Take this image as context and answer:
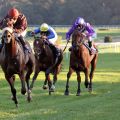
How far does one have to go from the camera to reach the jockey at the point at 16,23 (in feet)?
40.0

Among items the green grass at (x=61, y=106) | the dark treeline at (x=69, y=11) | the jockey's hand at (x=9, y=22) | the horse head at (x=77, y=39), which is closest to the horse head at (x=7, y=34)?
the jockey's hand at (x=9, y=22)

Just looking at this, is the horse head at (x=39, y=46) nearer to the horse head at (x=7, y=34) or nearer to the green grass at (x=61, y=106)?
the green grass at (x=61, y=106)

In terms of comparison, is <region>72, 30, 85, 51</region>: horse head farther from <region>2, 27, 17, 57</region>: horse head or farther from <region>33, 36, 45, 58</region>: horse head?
<region>2, 27, 17, 57</region>: horse head

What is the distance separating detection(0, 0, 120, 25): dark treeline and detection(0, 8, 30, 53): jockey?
253 ft

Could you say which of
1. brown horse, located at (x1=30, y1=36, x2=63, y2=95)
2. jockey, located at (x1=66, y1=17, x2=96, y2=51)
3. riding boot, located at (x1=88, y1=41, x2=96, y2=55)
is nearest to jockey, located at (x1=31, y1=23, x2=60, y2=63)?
brown horse, located at (x1=30, y1=36, x2=63, y2=95)

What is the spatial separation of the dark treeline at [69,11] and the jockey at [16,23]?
253ft

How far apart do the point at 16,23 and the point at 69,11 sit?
81197mm

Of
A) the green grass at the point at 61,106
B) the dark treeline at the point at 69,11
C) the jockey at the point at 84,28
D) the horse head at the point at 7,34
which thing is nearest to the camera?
the green grass at the point at 61,106

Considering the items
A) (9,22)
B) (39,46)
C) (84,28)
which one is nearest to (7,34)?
(9,22)

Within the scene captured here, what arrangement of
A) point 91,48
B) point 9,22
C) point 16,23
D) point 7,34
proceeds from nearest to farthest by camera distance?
point 7,34
point 9,22
point 16,23
point 91,48

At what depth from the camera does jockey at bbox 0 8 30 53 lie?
12202mm

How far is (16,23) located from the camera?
13.4m

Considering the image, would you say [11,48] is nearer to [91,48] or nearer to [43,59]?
[43,59]

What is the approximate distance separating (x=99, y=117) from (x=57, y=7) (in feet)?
285
